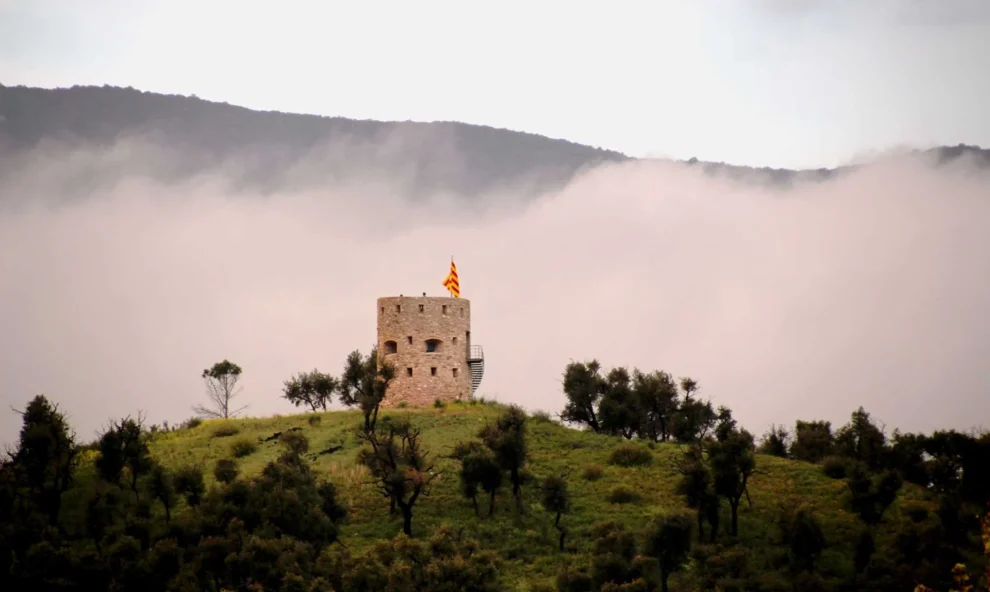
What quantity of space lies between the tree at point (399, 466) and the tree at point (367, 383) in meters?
1.25

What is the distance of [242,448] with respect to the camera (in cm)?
6769

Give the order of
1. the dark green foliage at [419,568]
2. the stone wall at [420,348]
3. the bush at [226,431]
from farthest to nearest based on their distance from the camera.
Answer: the stone wall at [420,348]
the bush at [226,431]
the dark green foliage at [419,568]

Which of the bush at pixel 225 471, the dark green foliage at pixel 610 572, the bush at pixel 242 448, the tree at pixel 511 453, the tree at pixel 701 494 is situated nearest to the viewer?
the dark green foliage at pixel 610 572

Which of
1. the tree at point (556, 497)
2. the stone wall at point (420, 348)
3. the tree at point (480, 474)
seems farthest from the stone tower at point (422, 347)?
the tree at point (556, 497)

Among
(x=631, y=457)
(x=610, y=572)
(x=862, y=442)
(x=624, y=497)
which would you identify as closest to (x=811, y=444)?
(x=862, y=442)

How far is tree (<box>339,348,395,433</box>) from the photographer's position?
2571 inches

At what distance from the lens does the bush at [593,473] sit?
205ft

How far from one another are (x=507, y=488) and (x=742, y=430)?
1177 centimetres

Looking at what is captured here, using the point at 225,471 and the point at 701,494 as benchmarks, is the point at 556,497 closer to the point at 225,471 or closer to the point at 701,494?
the point at 701,494

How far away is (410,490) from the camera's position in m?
56.2

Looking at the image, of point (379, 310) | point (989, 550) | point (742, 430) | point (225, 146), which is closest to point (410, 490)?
point (742, 430)

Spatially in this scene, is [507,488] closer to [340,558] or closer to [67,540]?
[340,558]

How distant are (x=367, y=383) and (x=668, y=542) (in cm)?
2412

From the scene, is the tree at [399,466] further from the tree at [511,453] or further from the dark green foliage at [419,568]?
the dark green foliage at [419,568]
